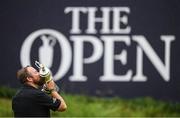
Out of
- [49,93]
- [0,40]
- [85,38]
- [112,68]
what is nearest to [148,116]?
[112,68]

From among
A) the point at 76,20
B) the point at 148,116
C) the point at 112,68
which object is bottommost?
the point at 148,116

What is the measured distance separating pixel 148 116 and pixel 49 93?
11.3 ft

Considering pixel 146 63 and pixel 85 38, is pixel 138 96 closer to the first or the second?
pixel 146 63

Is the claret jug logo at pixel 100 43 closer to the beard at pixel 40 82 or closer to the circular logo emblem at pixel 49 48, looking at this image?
the circular logo emblem at pixel 49 48

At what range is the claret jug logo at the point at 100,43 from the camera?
812 centimetres

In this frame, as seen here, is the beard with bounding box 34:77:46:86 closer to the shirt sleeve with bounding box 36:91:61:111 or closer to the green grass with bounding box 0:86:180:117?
the shirt sleeve with bounding box 36:91:61:111

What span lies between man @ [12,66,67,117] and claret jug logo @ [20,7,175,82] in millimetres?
3185

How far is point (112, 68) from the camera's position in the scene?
817cm

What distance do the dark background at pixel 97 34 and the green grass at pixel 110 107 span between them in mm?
85

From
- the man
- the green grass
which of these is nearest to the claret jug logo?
the green grass

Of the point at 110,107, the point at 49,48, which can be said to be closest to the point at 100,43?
the point at 49,48

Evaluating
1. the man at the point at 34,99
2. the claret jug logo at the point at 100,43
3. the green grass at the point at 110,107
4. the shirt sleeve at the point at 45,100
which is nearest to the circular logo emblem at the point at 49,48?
the claret jug logo at the point at 100,43

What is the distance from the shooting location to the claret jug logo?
812 centimetres

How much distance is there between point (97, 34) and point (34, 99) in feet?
11.0
